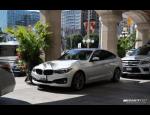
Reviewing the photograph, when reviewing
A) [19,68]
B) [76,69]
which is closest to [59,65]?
[76,69]

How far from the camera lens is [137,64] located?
15.2 meters

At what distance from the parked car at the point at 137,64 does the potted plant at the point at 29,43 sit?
452cm

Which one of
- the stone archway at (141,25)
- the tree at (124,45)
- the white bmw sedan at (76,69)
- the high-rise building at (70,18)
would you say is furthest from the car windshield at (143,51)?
the stone archway at (141,25)

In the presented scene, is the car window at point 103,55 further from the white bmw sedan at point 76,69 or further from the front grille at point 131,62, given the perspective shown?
the front grille at point 131,62

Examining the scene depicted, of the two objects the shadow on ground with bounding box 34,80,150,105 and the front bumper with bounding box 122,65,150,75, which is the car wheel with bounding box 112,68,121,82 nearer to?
the shadow on ground with bounding box 34,80,150,105

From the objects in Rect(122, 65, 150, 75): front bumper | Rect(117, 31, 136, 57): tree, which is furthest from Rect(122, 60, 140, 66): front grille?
Rect(117, 31, 136, 57): tree

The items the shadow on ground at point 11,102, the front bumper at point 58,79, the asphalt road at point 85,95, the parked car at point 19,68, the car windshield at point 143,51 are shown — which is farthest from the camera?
the car windshield at point 143,51

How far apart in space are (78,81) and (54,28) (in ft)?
15.8

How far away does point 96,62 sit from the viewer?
480 inches

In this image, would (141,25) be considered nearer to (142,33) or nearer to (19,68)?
(142,33)

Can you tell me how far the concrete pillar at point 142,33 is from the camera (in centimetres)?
3119

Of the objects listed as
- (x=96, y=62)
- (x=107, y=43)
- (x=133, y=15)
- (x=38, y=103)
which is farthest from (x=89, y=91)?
(x=133, y=15)

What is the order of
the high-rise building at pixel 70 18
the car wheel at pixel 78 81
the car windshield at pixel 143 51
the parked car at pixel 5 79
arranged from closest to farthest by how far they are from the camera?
the parked car at pixel 5 79 < the car wheel at pixel 78 81 < the car windshield at pixel 143 51 < the high-rise building at pixel 70 18

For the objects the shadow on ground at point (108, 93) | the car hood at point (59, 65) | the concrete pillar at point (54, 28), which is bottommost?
the shadow on ground at point (108, 93)
